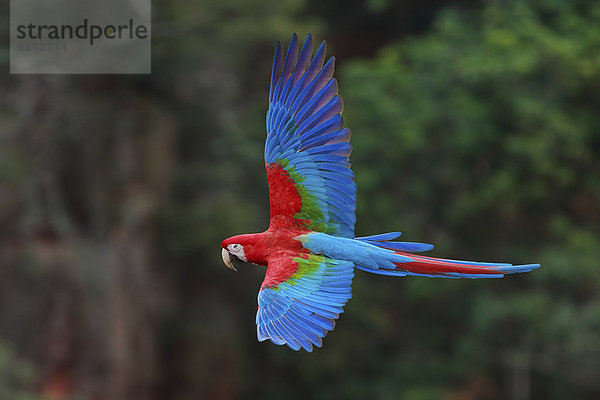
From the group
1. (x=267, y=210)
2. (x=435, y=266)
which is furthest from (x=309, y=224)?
(x=267, y=210)

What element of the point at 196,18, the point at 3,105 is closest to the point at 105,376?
the point at 3,105

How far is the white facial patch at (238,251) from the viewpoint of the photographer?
3.20m

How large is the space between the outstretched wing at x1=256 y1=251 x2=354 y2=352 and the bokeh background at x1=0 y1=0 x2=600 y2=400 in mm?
5084

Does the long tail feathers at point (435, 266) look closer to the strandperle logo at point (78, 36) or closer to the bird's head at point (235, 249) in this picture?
the bird's head at point (235, 249)

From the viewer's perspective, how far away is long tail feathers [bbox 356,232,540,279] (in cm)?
270

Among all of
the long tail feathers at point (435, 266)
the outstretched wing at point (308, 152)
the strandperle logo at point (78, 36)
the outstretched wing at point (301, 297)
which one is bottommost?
the outstretched wing at point (301, 297)

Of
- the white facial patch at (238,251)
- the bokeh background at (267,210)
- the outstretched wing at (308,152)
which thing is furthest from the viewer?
the bokeh background at (267,210)

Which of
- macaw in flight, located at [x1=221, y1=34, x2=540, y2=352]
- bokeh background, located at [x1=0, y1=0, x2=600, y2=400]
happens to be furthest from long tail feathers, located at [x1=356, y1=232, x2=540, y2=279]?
bokeh background, located at [x1=0, y1=0, x2=600, y2=400]

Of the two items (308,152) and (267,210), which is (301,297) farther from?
(267,210)

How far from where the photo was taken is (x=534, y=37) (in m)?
9.32

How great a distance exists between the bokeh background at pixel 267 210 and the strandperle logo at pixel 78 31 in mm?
388

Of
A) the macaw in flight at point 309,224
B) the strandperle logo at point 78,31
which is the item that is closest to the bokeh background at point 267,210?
the strandperle logo at point 78,31

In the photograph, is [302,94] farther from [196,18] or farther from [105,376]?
[105,376]

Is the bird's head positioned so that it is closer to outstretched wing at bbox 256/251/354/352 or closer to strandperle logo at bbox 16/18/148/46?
outstretched wing at bbox 256/251/354/352
